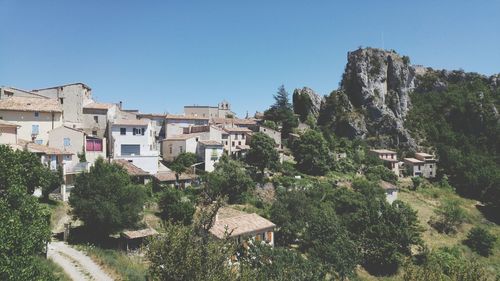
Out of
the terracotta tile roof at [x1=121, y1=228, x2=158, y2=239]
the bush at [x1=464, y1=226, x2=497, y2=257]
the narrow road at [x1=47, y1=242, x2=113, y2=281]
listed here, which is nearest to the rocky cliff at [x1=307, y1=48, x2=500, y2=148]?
the bush at [x1=464, y1=226, x2=497, y2=257]

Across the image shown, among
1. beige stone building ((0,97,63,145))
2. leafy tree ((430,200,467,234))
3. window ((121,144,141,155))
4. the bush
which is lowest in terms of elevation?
the bush

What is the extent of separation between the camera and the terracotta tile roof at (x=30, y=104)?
45719mm

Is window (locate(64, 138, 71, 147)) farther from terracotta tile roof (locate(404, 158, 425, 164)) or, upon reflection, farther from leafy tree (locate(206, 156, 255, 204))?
terracotta tile roof (locate(404, 158, 425, 164))

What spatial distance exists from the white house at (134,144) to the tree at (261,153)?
14016mm

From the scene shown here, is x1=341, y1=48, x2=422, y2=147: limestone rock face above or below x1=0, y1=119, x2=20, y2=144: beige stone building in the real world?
above

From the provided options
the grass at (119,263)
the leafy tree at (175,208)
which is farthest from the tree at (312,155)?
the grass at (119,263)

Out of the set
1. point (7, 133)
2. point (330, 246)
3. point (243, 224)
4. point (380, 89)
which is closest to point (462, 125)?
point (380, 89)

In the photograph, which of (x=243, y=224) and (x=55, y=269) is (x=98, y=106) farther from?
(x=55, y=269)

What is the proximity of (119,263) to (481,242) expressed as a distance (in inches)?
1927

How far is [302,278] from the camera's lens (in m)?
23.4

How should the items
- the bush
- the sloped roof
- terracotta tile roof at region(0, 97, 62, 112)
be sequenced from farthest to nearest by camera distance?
the sloped roof → the bush → terracotta tile roof at region(0, 97, 62, 112)

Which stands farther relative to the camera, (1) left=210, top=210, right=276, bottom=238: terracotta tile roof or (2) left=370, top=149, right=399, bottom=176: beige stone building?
(2) left=370, top=149, right=399, bottom=176: beige stone building

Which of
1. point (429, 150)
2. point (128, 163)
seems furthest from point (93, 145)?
point (429, 150)

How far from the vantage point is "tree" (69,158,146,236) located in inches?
1218
